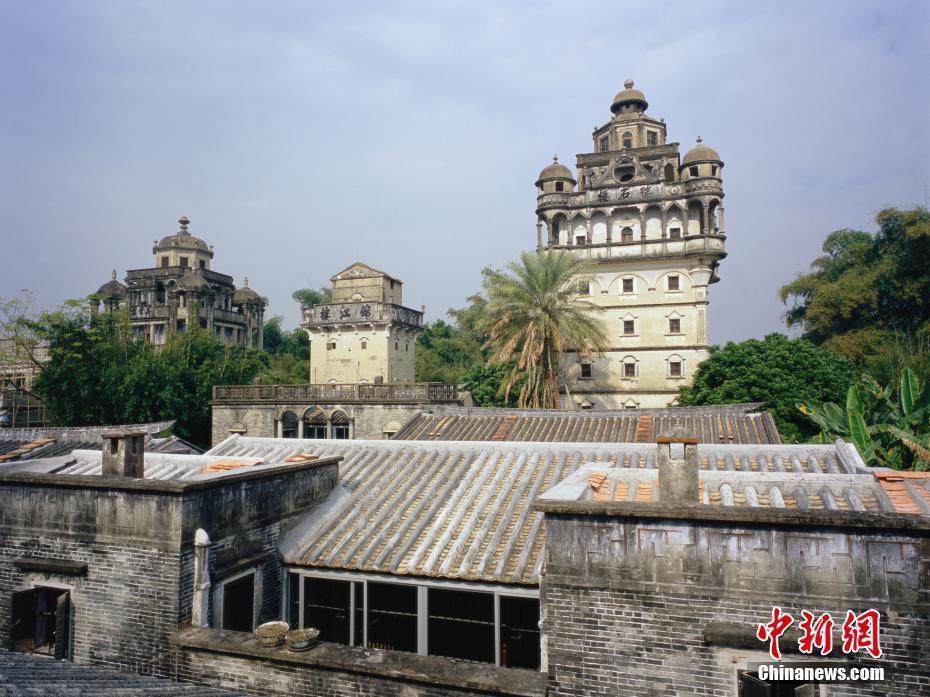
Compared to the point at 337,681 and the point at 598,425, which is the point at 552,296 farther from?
the point at 337,681

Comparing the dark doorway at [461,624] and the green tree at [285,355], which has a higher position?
the green tree at [285,355]

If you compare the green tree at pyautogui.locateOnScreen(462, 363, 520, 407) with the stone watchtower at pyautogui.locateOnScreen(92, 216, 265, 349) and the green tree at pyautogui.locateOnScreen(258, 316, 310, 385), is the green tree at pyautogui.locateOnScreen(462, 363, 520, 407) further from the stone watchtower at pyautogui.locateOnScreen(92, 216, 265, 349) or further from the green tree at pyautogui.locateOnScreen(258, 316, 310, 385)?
the stone watchtower at pyautogui.locateOnScreen(92, 216, 265, 349)

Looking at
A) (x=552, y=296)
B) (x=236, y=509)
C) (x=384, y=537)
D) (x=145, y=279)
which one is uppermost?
(x=145, y=279)

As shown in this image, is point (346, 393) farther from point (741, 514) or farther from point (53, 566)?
point (741, 514)

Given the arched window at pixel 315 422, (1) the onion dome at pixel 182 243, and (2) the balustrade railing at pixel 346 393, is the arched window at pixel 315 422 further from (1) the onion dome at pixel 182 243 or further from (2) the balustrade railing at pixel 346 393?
(1) the onion dome at pixel 182 243

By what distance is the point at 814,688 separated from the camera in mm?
5074

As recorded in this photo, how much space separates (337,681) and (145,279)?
60.2 m

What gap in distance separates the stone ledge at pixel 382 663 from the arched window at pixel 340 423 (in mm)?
25505

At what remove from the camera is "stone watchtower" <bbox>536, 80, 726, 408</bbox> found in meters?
37.8

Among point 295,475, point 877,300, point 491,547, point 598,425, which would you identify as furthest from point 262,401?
point 877,300

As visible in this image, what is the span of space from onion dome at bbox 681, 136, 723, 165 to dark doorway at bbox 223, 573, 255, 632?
39422 mm

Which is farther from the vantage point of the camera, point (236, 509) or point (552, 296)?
point (552, 296)

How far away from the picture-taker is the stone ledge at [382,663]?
571 centimetres

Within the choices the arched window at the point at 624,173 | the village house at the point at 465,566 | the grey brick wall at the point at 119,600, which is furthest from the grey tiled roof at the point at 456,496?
the arched window at the point at 624,173
